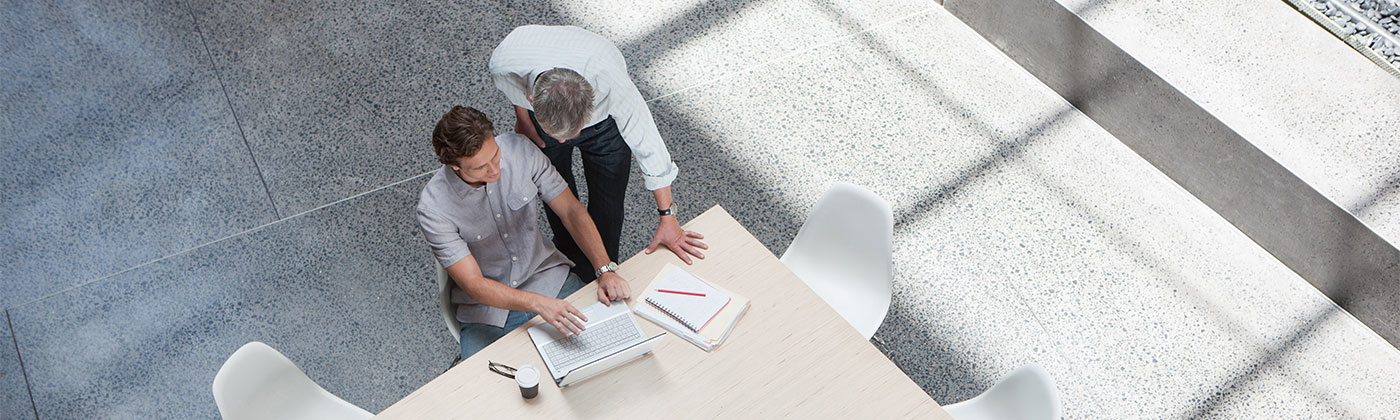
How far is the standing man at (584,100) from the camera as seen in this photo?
2.43 metres

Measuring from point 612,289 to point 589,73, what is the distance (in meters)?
0.56

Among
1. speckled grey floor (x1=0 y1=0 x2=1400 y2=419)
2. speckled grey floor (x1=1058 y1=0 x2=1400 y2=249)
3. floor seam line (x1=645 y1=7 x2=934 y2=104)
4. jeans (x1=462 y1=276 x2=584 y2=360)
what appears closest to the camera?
jeans (x1=462 y1=276 x2=584 y2=360)

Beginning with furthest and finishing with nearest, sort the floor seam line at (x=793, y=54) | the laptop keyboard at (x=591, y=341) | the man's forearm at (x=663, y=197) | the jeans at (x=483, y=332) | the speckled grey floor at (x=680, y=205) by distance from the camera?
the floor seam line at (x=793, y=54)
the speckled grey floor at (x=680, y=205)
the man's forearm at (x=663, y=197)
the jeans at (x=483, y=332)
the laptop keyboard at (x=591, y=341)

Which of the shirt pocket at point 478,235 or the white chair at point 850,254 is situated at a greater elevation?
the shirt pocket at point 478,235

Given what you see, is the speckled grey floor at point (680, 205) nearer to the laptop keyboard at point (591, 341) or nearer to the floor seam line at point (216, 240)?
the floor seam line at point (216, 240)

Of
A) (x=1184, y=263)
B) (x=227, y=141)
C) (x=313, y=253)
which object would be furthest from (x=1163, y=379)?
(x=227, y=141)

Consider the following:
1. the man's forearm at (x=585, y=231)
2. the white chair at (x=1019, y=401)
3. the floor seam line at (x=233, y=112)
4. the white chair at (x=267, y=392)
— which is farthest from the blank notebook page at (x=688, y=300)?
the floor seam line at (x=233, y=112)

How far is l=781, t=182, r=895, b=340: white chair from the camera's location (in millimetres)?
2799

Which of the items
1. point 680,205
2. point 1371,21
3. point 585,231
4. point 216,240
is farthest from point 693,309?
point 1371,21

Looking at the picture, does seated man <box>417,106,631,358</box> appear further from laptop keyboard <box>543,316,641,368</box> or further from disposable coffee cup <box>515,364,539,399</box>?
disposable coffee cup <box>515,364,539,399</box>

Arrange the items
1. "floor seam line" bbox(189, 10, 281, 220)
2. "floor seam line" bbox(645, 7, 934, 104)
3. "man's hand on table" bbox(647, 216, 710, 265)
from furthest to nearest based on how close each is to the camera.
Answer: "floor seam line" bbox(645, 7, 934, 104) → "floor seam line" bbox(189, 10, 281, 220) → "man's hand on table" bbox(647, 216, 710, 265)

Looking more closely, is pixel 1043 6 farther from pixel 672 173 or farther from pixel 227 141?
pixel 227 141

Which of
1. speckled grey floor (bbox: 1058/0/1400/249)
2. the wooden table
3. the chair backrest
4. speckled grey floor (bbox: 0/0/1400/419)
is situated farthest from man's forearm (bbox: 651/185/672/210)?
speckled grey floor (bbox: 1058/0/1400/249)

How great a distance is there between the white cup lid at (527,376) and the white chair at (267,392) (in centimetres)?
58
